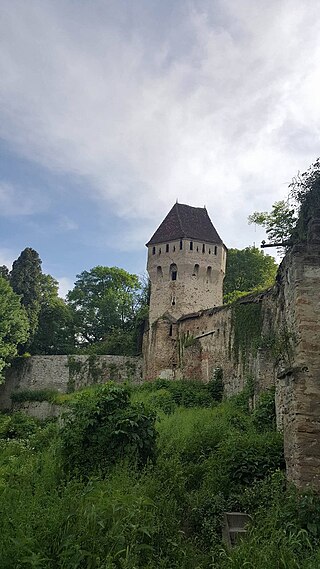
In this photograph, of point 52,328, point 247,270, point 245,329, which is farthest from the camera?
point 247,270

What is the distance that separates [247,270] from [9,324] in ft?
69.3

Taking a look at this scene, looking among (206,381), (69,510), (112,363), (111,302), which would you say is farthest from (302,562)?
(111,302)

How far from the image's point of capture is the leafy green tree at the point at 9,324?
31.1 m

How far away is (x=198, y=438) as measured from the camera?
12172 mm

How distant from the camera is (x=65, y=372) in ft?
112

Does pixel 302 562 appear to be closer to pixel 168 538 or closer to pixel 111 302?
pixel 168 538

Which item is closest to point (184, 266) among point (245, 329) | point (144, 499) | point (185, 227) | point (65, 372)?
point (185, 227)

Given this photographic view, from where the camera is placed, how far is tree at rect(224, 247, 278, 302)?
43094mm

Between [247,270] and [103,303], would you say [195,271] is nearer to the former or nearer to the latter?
[247,270]

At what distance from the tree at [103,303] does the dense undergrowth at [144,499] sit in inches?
1247

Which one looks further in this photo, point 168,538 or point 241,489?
point 241,489

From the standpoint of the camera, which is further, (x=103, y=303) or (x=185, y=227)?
(x=103, y=303)

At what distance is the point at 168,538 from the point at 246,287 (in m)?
36.4

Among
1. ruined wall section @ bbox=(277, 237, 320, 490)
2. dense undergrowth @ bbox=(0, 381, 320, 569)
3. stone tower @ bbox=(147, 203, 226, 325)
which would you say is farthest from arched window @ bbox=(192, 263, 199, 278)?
ruined wall section @ bbox=(277, 237, 320, 490)
